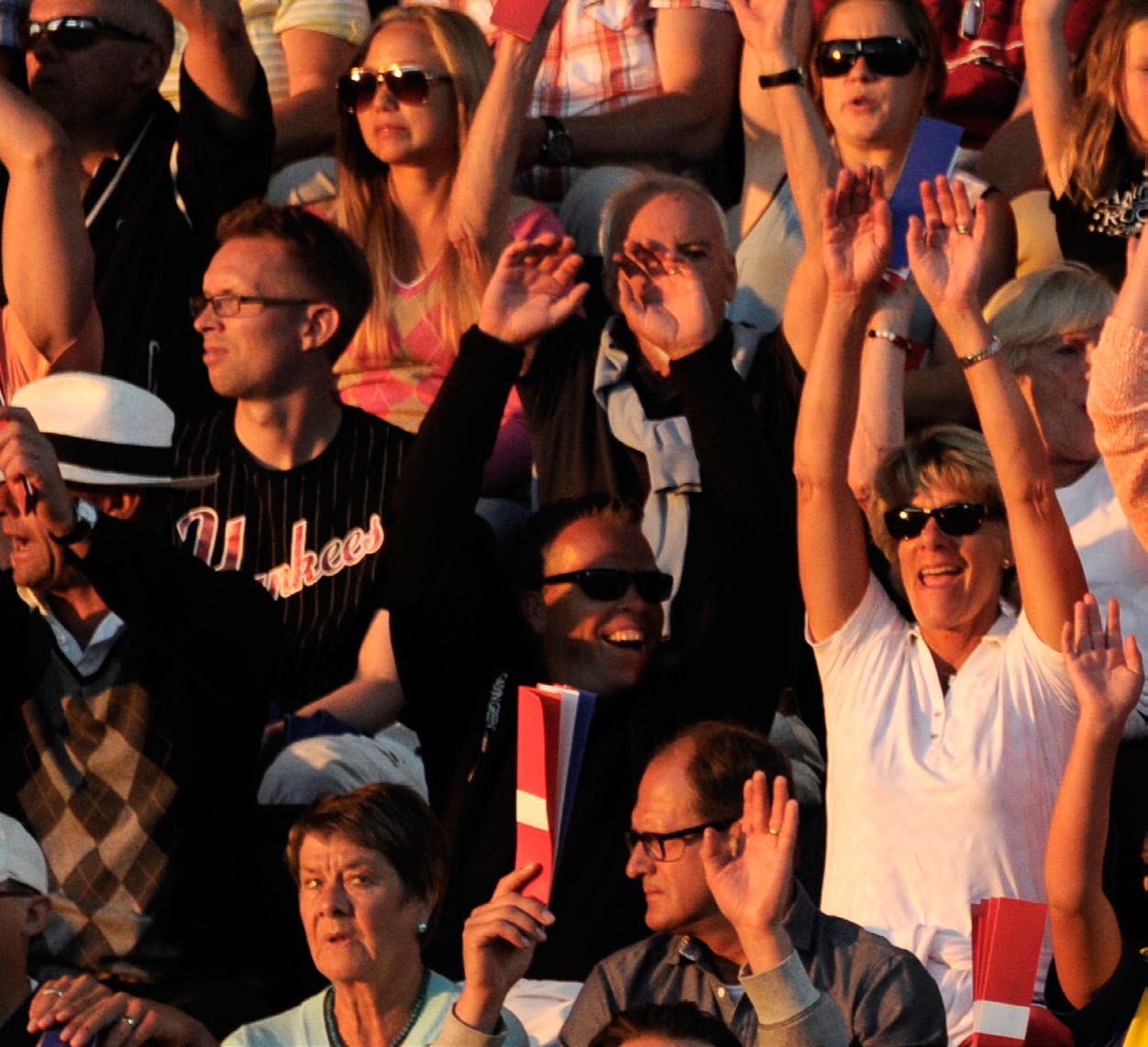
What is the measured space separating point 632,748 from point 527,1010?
606 millimetres

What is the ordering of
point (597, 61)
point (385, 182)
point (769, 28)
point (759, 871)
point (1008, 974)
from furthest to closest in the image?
point (597, 61)
point (385, 182)
point (769, 28)
point (759, 871)
point (1008, 974)

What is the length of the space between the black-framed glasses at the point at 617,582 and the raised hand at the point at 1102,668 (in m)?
1.29

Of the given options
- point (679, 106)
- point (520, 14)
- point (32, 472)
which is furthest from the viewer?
point (679, 106)

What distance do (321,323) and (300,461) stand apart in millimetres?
342

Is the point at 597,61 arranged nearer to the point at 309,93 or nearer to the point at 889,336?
the point at 309,93

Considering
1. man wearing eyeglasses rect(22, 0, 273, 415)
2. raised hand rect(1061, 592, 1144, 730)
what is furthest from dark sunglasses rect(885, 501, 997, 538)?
man wearing eyeglasses rect(22, 0, 273, 415)

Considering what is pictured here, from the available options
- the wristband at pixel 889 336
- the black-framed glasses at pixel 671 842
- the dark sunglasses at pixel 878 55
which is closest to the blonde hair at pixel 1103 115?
the dark sunglasses at pixel 878 55

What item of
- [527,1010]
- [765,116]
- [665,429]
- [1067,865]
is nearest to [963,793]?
[1067,865]

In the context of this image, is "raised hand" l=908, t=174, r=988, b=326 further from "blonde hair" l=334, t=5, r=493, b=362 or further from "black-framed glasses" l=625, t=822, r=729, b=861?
"blonde hair" l=334, t=5, r=493, b=362

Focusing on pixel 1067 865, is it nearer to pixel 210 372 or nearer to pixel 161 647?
pixel 161 647

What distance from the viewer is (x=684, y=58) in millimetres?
6883

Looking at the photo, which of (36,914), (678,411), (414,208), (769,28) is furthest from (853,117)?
(36,914)

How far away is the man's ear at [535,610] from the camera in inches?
216

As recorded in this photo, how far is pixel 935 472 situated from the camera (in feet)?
16.2
